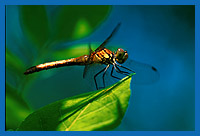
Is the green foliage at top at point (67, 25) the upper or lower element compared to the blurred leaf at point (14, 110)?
upper

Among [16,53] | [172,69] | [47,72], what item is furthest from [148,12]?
[16,53]

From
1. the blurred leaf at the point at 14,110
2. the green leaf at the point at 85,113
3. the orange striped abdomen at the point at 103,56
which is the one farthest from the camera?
the orange striped abdomen at the point at 103,56

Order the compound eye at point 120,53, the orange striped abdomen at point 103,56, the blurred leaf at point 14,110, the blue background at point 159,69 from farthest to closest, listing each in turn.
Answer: the blue background at point 159,69, the orange striped abdomen at point 103,56, the compound eye at point 120,53, the blurred leaf at point 14,110

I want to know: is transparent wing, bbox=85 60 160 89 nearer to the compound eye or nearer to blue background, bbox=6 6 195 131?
the compound eye

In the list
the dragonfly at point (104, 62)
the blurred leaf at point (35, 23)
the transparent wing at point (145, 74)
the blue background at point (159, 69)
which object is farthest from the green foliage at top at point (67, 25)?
the blue background at point (159, 69)

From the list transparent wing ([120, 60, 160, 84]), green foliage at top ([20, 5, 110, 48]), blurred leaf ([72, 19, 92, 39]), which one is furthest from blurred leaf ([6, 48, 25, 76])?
transparent wing ([120, 60, 160, 84])

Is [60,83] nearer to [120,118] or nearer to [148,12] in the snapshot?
[148,12]

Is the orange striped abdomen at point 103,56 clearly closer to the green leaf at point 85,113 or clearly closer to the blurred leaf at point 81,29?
the blurred leaf at point 81,29

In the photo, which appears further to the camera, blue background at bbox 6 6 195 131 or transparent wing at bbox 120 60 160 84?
blue background at bbox 6 6 195 131
